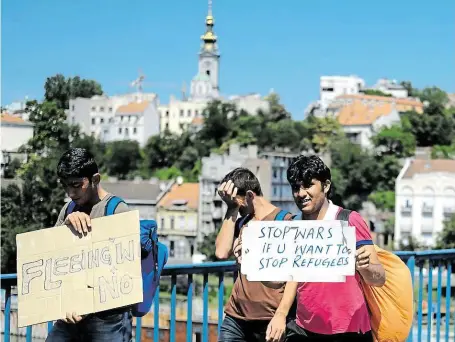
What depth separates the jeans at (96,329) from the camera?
496 centimetres

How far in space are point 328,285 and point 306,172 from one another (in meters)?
0.61

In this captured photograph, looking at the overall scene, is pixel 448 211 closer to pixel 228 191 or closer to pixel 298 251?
pixel 228 191

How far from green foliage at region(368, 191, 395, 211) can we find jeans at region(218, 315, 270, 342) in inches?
2773

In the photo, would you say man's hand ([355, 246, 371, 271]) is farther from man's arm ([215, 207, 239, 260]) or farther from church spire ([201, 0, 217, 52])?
church spire ([201, 0, 217, 52])

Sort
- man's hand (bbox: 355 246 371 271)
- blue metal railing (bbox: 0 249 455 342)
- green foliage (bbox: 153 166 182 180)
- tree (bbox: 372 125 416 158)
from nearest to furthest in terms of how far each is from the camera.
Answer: man's hand (bbox: 355 246 371 271)
blue metal railing (bbox: 0 249 455 342)
tree (bbox: 372 125 416 158)
green foliage (bbox: 153 166 182 180)

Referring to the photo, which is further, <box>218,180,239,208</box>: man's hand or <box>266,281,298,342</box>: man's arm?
<box>218,180,239,208</box>: man's hand

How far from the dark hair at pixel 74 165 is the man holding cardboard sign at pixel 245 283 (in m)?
0.77

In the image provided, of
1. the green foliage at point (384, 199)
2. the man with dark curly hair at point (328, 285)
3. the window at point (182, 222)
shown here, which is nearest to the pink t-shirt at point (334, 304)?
the man with dark curly hair at point (328, 285)

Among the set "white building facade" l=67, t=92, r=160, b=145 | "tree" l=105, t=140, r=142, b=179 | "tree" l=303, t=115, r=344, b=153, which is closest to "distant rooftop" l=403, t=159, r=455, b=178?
"tree" l=303, t=115, r=344, b=153

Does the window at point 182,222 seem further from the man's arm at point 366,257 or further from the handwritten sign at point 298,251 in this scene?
the man's arm at point 366,257

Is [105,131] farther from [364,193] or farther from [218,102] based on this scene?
[364,193]

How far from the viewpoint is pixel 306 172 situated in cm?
476

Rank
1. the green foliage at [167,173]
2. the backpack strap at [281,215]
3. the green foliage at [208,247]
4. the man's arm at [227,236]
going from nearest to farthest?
the backpack strap at [281,215] → the man's arm at [227,236] → the green foliage at [208,247] → the green foliage at [167,173]

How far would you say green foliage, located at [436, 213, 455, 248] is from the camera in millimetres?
61938
